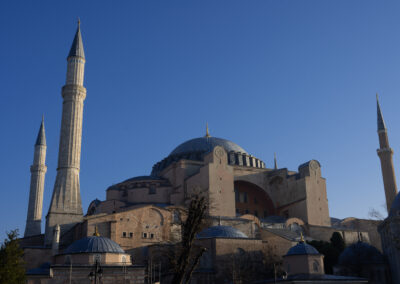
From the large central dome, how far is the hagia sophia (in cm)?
10

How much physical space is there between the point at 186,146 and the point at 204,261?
16142 mm

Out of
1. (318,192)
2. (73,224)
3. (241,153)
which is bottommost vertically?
(73,224)

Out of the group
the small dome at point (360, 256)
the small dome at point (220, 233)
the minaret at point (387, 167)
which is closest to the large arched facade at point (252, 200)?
the minaret at point (387, 167)

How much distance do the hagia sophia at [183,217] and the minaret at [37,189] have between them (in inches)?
2.6

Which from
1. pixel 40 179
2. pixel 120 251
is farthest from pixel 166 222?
pixel 40 179

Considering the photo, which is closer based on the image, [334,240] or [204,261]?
[204,261]

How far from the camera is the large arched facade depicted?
34031 millimetres

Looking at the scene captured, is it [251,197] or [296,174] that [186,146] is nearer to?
[251,197]

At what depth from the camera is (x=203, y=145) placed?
36.3 meters

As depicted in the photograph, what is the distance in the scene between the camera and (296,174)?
33.0 m

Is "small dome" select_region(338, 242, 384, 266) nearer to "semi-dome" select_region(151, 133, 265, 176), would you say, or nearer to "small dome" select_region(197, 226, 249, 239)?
"small dome" select_region(197, 226, 249, 239)

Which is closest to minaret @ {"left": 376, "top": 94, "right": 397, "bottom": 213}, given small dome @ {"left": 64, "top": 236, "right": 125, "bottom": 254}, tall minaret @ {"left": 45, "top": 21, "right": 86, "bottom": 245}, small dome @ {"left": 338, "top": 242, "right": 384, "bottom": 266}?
small dome @ {"left": 338, "top": 242, "right": 384, "bottom": 266}

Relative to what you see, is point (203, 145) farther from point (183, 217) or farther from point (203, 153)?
point (183, 217)

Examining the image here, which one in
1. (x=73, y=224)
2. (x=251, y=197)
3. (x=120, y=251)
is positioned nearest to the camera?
(x=120, y=251)
